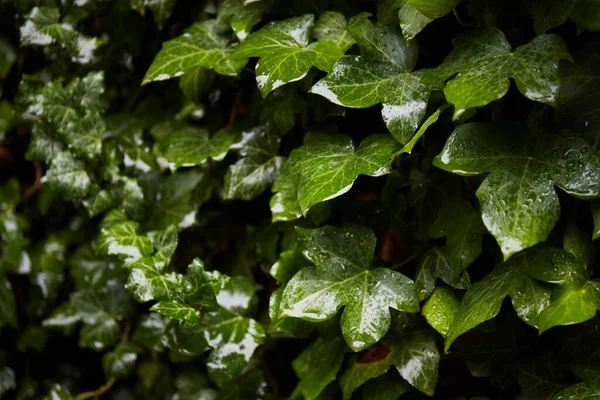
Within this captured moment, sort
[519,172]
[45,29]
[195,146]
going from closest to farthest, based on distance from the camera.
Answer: [519,172], [195,146], [45,29]

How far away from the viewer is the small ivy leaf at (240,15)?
3.46ft

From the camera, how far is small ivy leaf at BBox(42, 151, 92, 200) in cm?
124

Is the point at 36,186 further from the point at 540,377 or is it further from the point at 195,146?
the point at 540,377

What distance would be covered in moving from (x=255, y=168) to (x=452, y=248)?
16.3 inches

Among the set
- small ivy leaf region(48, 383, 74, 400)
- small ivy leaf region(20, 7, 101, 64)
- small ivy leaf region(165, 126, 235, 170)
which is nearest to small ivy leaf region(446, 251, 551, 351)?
small ivy leaf region(165, 126, 235, 170)

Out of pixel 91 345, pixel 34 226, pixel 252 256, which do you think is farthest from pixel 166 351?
pixel 34 226

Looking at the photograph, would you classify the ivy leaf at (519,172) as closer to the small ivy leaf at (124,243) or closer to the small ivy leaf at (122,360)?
the small ivy leaf at (124,243)

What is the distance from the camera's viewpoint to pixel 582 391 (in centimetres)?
81

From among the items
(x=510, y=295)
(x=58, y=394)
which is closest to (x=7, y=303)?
(x=58, y=394)

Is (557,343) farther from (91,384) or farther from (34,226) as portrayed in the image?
(34,226)

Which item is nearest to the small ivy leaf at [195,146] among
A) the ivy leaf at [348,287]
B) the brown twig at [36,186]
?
the ivy leaf at [348,287]

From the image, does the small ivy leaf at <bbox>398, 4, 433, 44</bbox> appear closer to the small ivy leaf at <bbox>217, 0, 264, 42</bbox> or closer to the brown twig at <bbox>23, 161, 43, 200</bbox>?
the small ivy leaf at <bbox>217, 0, 264, 42</bbox>

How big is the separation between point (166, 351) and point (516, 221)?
3.01 feet

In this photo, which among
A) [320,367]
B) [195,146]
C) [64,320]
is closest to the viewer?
[320,367]
